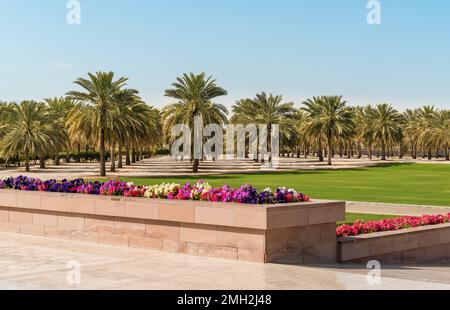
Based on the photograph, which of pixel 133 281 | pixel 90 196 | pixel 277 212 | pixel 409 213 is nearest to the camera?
pixel 133 281

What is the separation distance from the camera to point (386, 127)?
310 ft

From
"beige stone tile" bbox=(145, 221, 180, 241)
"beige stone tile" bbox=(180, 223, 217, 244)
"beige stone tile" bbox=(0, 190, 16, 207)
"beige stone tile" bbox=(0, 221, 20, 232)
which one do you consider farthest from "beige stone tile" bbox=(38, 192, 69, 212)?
"beige stone tile" bbox=(180, 223, 217, 244)

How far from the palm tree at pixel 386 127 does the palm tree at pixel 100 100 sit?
50.5 meters

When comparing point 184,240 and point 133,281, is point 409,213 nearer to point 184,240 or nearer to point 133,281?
point 184,240

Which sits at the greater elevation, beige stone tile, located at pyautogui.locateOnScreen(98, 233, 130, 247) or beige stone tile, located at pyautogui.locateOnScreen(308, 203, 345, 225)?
beige stone tile, located at pyautogui.locateOnScreen(308, 203, 345, 225)

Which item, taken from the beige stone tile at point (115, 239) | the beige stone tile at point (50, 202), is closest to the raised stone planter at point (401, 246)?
the beige stone tile at point (115, 239)

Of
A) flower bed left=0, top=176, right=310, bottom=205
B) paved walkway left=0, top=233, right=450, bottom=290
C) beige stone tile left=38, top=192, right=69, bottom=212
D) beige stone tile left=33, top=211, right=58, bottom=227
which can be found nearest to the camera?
paved walkway left=0, top=233, right=450, bottom=290

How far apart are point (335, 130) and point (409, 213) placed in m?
58.3

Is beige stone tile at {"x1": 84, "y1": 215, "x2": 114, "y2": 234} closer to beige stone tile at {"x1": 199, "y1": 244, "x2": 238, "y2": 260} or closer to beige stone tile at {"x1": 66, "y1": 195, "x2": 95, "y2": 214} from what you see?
beige stone tile at {"x1": 66, "y1": 195, "x2": 95, "y2": 214}

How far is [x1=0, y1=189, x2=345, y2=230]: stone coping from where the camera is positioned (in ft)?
34.7

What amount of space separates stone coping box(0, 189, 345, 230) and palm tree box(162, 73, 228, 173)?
4598cm

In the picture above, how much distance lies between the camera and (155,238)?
12.1m

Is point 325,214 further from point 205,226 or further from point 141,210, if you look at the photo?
point 141,210

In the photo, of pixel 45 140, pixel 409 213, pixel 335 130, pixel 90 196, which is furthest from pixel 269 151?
pixel 90 196
